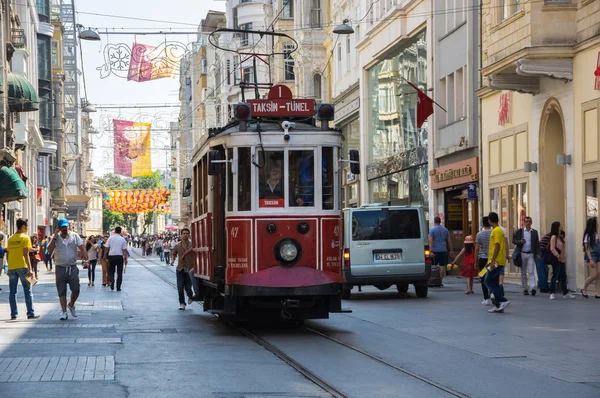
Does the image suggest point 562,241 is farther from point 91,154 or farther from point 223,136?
point 91,154

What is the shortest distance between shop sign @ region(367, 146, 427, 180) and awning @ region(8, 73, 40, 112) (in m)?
14.3

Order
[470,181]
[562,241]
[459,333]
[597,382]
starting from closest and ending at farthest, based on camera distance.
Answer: [597,382] → [459,333] → [562,241] → [470,181]

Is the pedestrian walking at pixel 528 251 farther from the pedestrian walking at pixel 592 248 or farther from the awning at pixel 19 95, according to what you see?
the awning at pixel 19 95

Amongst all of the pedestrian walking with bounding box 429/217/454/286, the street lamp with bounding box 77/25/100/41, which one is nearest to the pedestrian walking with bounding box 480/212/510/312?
the pedestrian walking with bounding box 429/217/454/286

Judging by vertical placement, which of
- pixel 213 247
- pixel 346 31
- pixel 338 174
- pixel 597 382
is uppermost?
pixel 346 31

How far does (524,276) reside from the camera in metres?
25.0

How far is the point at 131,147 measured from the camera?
7538 cm

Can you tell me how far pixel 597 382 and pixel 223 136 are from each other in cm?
747

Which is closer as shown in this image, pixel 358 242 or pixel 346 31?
pixel 358 242

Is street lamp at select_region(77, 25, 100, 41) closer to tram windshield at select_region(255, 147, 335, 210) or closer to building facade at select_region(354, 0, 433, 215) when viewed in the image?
building facade at select_region(354, 0, 433, 215)

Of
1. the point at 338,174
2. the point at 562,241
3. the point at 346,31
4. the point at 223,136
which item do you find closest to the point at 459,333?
the point at 338,174

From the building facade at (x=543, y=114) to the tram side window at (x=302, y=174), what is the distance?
10005 mm

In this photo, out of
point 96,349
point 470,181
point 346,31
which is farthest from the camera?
point 346,31

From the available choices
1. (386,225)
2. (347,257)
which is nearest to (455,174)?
(386,225)
